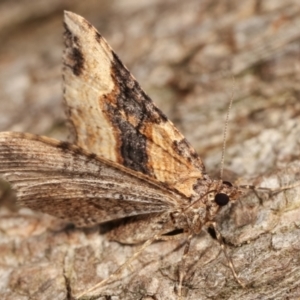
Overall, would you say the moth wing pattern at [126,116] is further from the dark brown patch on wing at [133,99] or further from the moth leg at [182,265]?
the moth leg at [182,265]

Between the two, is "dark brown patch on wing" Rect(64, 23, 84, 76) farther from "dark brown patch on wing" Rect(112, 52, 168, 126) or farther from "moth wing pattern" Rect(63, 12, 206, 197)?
"dark brown patch on wing" Rect(112, 52, 168, 126)

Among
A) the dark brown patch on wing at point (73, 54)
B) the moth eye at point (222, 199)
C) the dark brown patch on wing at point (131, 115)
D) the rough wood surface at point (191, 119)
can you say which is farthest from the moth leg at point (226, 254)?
the dark brown patch on wing at point (73, 54)

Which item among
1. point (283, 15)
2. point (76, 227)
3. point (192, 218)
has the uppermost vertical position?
point (283, 15)

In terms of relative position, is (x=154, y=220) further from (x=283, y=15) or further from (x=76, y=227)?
(x=283, y=15)

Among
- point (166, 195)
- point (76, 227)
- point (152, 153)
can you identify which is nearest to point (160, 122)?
point (152, 153)

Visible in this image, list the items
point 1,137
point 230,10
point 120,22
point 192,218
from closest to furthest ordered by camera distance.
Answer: point 1,137, point 192,218, point 230,10, point 120,22

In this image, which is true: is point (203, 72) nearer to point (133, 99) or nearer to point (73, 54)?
point (133, 99)
